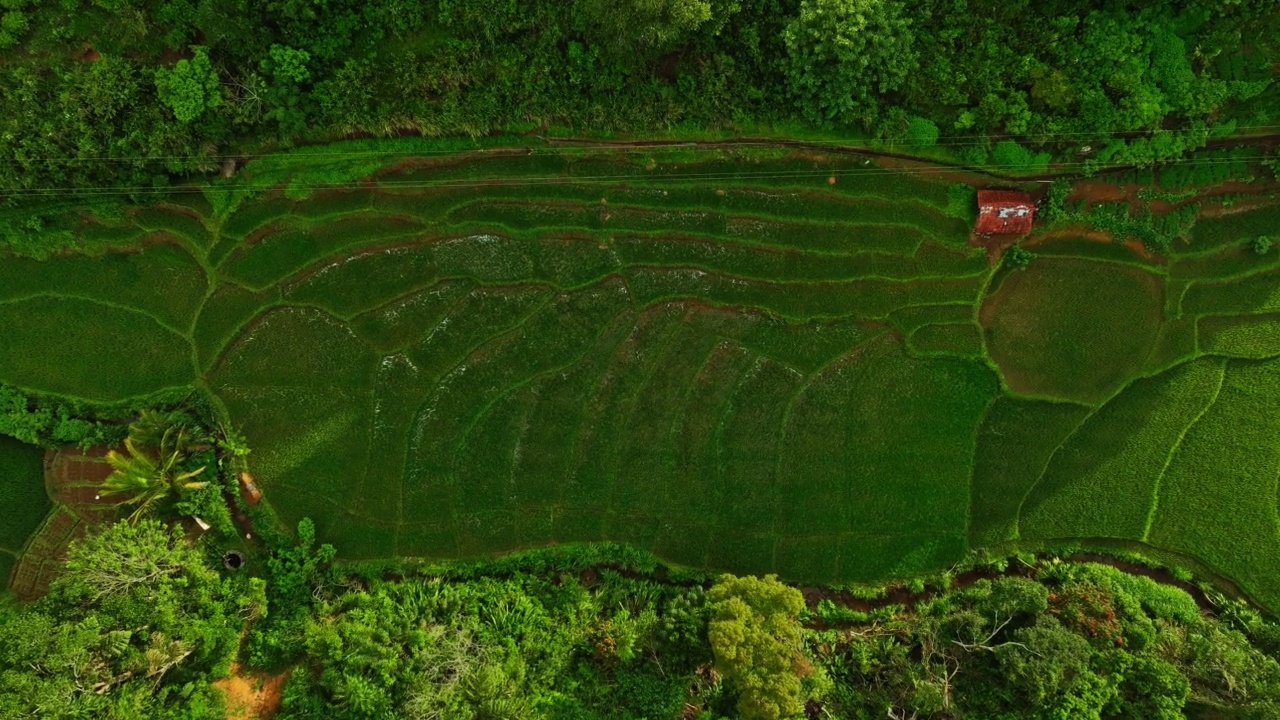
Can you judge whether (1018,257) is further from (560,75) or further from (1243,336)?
(560,75)

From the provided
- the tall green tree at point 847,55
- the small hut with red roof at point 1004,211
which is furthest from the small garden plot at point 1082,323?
the tall green tree at point 847,55

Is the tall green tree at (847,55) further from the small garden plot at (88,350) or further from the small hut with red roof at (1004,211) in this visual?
the small garden plot at (88,350)

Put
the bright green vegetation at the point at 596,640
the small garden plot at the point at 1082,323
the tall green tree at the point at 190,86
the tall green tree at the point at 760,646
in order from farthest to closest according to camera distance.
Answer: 1. the small garden plot at the point at 1082,323
2. the tall green tree at the point at 190,86
3. the bright green vegetation at the point at 596,640
4. the tall green tree at the point at 760,646

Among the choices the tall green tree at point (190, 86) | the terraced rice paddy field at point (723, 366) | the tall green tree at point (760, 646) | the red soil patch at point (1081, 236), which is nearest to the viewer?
the tall green tree at point (760, 646)

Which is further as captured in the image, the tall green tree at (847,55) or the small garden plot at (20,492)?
the small garden plot at (20,492)

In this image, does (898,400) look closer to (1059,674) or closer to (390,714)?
(1059,674)

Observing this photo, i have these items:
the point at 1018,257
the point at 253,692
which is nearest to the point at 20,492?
the point at 253,692

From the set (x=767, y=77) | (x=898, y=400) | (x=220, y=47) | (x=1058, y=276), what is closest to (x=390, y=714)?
(x=898, y=400)
